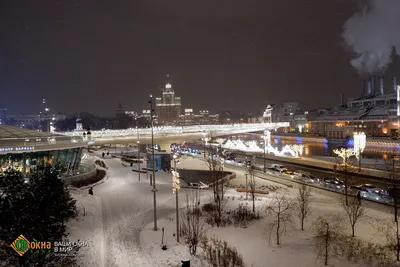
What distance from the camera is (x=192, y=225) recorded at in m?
17.3

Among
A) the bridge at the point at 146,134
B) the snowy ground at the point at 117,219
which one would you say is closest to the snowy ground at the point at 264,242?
the snowy ground at the point at 117,219

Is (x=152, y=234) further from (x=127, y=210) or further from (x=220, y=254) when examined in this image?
(x=127, y=210)

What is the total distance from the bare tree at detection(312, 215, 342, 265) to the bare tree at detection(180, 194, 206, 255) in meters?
5.75

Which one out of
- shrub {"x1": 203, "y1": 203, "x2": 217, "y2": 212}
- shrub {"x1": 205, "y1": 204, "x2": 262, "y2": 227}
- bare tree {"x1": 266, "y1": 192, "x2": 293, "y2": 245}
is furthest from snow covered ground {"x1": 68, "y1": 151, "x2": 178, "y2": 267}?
bare tree {"x1": 266, "y1": 192, "x2": 293, "y2": 245}

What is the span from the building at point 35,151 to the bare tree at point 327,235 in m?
17.0

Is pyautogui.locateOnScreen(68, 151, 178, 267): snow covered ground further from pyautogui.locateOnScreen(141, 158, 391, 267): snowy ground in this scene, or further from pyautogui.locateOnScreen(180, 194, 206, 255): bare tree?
pyautogui.locateOnScreen(180, 194, 206, 255): bare tree

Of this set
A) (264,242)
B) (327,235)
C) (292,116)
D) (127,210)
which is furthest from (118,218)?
(292,116)

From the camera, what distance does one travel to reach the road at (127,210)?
13.9 meters

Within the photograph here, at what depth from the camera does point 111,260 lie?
13.3 m

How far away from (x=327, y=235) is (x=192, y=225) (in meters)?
6.94

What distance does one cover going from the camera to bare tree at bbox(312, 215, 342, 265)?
14.5 meters

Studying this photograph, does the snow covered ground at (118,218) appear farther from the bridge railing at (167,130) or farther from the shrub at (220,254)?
the bridge railing at (167,130)

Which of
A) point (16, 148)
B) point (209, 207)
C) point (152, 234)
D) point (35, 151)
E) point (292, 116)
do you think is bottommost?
point (152, 234)

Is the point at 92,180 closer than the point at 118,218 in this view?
No
